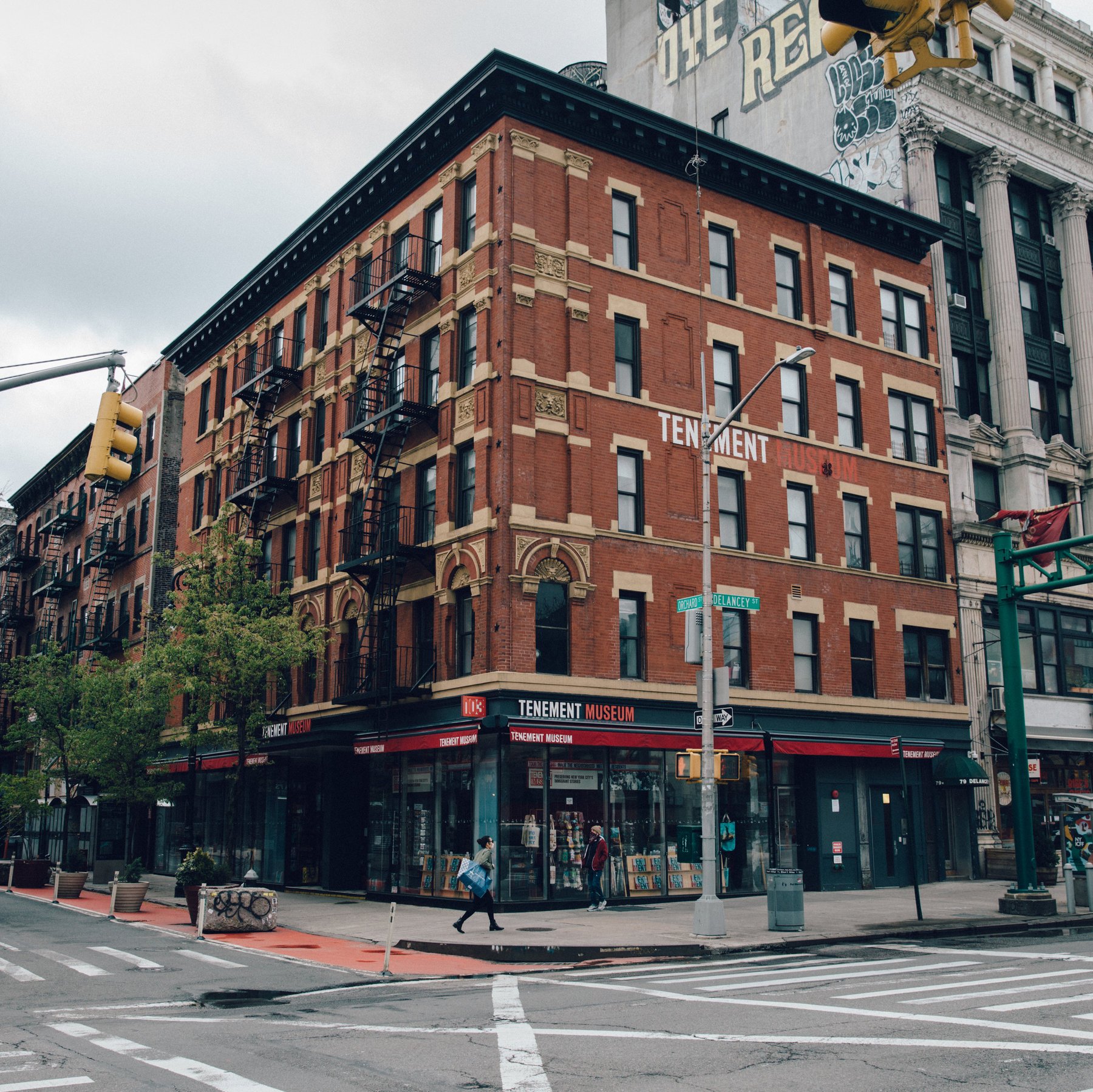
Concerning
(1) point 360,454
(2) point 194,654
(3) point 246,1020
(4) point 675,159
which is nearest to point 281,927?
(2) point 194,654

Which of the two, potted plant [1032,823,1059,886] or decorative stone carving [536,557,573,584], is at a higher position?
decorative stone carving [536,557,573,584]

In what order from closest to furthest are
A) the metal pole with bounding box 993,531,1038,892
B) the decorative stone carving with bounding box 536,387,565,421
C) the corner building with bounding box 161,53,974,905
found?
the metal pole with bounding box 993,531,1038,892 < the corner building with bounding box 161,53,974,905 < the decorative stone carving with bounding box 536,387,565,421

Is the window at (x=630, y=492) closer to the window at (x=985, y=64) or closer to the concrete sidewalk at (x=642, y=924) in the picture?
the concrete sidewalk at (x=642, y=924)

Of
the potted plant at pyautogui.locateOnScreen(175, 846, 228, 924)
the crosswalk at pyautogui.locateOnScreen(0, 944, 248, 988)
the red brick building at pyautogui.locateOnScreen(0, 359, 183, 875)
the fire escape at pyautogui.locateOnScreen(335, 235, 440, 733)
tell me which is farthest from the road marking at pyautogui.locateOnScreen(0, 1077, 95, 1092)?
the red brick building at pyautogui.locateOnScreen(0, 359, 183, 875)

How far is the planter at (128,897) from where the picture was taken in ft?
85.5

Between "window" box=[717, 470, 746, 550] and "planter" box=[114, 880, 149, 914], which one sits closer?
"planter" box=[114, 880, 149, 914]

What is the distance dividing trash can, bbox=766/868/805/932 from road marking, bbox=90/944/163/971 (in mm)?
10175

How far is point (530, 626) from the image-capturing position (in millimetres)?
25500

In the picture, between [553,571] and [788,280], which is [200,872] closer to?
[553,571]

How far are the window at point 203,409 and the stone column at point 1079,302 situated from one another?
104ft

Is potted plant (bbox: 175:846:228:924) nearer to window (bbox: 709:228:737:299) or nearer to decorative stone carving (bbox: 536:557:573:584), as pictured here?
decorative stone carving (bbox: 536:557:573:584)

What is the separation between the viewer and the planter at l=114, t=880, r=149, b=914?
2605cm

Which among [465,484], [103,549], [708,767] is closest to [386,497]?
[465,484]

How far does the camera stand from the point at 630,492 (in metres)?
28.1
